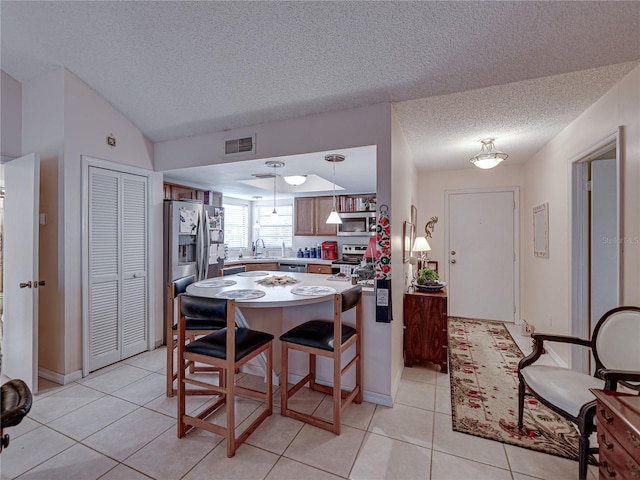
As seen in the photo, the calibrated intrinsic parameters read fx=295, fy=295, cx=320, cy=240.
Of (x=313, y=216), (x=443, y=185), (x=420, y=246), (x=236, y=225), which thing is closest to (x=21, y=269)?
(x=236, y=225)

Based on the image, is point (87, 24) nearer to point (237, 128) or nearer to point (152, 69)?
point (152, 69)

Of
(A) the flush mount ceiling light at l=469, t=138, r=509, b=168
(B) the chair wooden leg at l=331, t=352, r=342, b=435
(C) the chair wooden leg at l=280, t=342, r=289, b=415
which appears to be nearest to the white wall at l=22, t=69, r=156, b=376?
(C) the chair wooden leg at l=280, t=342, r=289, b=415

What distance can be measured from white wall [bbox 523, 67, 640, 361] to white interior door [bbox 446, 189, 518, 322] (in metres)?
0.24

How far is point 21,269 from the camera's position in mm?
2551

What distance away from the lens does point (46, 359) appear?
8.89 ft

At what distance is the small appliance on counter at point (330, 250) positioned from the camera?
547 cm

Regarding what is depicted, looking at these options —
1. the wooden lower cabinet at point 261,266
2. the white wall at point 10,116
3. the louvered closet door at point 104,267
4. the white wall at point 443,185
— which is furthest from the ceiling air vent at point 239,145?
the white wall at point 443,185

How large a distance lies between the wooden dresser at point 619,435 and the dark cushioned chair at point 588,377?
0.92 feet

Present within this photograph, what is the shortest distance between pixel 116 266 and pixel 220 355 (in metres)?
1.94

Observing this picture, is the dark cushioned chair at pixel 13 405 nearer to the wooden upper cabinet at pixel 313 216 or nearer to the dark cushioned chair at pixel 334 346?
the dark cushioned chair at pixel 334 346

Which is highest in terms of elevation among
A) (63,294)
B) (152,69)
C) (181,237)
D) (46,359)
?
(152,69)

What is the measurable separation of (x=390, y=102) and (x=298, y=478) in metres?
2.60

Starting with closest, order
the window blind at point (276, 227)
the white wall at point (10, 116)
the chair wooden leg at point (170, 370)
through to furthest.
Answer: the chair wooden leg at point (170, 370), the white wall at point (10, 116), the window blind at point (276, 227)

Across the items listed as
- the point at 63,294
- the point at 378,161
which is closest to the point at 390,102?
the point at 378,161
